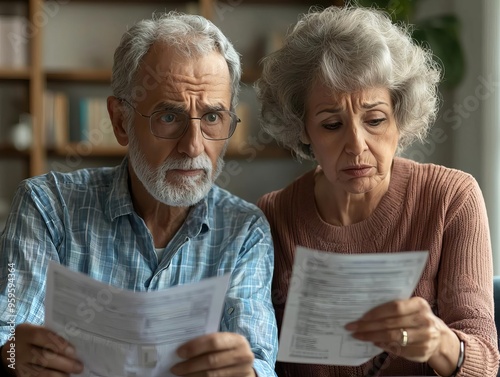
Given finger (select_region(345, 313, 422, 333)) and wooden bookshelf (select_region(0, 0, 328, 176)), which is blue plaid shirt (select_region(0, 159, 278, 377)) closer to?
finger (select_region(345, 313, 422, 333))

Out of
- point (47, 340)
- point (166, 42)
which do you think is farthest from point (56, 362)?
point (166, 42)

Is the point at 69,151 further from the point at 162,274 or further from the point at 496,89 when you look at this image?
the point at 162,274

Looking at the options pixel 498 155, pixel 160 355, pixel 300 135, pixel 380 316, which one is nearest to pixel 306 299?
pixel 380 316

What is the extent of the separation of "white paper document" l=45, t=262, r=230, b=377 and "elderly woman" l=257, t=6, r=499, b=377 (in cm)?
57

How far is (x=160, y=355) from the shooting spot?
4.31 feet

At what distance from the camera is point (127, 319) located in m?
1.26

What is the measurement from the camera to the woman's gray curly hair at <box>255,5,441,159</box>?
174 centimetres

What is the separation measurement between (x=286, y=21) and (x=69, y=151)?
154 cm

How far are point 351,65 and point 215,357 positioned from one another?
0.77 meters

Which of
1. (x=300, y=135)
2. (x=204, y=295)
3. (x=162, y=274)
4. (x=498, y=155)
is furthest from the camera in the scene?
(x=498, y=155)

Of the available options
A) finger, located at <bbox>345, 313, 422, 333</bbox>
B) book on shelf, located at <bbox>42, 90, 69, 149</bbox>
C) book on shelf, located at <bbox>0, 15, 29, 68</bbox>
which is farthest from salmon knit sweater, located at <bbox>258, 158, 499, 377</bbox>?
book on shelf, located at <bbox>0, 15, 29, 68</bbox>

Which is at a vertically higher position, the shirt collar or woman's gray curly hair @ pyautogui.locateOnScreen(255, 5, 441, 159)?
woman's gray curly hair @ pyautogui.locateOnScreen(255, 5, 441, 159)

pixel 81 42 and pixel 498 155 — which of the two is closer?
pixel 498 155

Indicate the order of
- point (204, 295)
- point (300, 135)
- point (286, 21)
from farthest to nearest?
point (286, 21) < point (300, 135) < point (204, 295)
